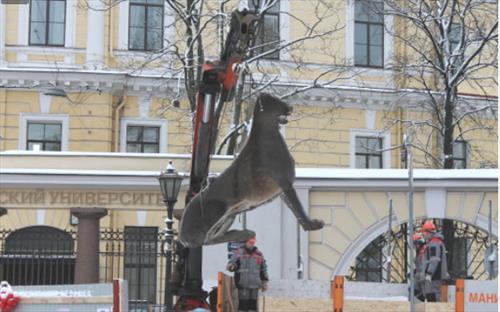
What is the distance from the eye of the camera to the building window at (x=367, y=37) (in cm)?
3100

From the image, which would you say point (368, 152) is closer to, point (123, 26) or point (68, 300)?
point (123, 26)

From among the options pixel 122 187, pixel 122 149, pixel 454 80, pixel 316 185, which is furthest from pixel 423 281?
pixel 122 149

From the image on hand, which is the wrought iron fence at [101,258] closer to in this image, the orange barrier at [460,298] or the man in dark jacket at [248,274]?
the man in dark jacket at [248,274]

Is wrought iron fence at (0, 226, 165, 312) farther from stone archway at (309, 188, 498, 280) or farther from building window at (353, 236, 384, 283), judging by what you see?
building window at (353, 236, 384, 283)

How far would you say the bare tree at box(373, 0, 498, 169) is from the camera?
23.9m

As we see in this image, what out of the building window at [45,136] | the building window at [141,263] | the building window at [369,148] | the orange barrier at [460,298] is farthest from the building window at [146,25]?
the orange barrier at [460,298]

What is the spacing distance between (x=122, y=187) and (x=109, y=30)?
10308mm

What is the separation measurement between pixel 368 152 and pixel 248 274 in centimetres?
1735

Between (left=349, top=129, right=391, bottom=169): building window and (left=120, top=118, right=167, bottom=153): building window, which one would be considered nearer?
(left=120, top=118, right=167, bottom=153): building window

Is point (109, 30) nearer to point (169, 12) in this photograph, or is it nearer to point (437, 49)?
point (169, 12)

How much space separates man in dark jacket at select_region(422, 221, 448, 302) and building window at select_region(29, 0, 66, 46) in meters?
16.5

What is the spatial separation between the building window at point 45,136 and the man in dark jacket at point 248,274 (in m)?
14.9

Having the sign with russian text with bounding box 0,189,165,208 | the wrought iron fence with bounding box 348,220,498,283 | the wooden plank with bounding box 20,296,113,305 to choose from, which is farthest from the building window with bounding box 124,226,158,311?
the wooden plank with bounding box 20,296,113,305

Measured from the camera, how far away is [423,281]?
15.2m
